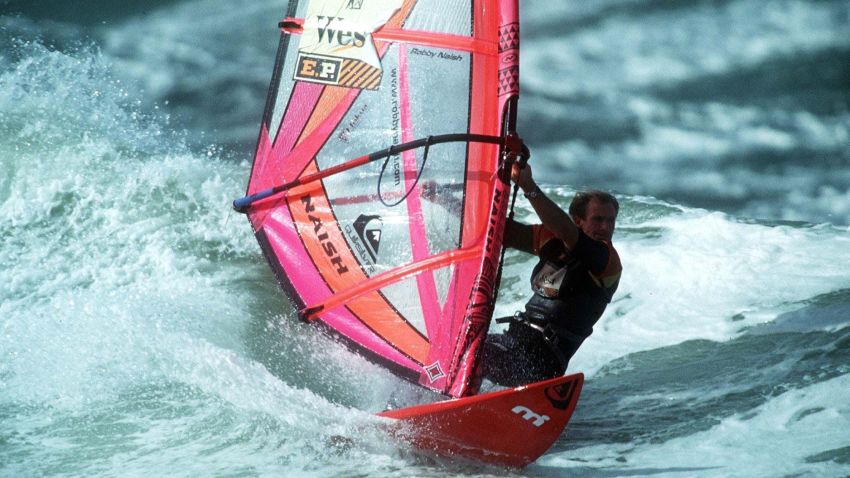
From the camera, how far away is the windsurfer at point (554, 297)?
279 cm

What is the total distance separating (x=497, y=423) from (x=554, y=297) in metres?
0.48

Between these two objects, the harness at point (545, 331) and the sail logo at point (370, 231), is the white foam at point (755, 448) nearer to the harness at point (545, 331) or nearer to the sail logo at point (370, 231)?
the harness at point (545, 331)

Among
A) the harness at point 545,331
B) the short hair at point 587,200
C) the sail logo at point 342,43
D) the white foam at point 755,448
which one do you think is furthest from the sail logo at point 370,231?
the white foam at point 755,448

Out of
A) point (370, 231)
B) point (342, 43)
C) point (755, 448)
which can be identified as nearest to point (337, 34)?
point (342, 43)

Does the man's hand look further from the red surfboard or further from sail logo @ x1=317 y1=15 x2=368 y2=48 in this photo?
sail logo @ x1=317 y1=15 x2=368 y2=48

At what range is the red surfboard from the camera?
102 inches

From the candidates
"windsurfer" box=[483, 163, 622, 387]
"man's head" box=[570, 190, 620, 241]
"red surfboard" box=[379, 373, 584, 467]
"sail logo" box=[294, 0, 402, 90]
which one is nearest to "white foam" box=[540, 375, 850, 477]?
"red surfboard" box=[379, 373, 584, 467]

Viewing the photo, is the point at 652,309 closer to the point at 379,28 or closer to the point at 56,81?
the point at 379,28

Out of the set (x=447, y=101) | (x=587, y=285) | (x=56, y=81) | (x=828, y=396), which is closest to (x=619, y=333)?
(x=828, y=396)

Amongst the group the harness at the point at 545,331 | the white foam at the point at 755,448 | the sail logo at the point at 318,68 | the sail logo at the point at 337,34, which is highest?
the sail logo at the point at 337,34

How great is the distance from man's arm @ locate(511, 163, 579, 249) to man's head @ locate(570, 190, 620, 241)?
19 centimetres

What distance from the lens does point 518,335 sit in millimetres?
2936

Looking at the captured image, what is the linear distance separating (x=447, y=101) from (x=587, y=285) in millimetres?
799

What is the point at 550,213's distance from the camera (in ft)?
8.29
